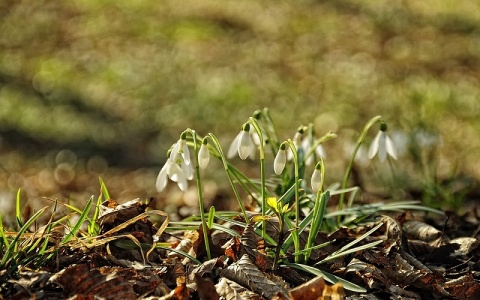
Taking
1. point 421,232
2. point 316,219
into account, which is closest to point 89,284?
point 316,219

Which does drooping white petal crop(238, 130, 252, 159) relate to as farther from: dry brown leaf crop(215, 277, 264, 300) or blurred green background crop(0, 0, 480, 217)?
blurred green background crop(0, 0, 480, 217)

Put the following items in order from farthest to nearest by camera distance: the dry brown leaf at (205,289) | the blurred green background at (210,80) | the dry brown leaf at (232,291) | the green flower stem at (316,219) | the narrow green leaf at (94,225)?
the blurred green background at (210,80) < the narrow green leaf at (94,225) < the green flower stem at (316,219) < the dry brown leaf at (232,291) < the dry brown leaf at (205,289)

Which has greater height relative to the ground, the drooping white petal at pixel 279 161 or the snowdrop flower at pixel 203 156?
the snowdrop flower at pixel 203 156

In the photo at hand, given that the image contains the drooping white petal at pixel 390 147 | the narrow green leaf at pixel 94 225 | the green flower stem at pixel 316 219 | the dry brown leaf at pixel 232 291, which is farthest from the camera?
the drooping white petal at pixel 390 147

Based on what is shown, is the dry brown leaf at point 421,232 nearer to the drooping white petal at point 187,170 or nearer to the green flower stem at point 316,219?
the green flower stem at point 316,219

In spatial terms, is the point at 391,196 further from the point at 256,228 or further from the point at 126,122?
the point at 126,122

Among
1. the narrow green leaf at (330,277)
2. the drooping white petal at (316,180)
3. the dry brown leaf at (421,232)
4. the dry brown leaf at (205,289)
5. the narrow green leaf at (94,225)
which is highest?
the drooping white petal at (316,180)

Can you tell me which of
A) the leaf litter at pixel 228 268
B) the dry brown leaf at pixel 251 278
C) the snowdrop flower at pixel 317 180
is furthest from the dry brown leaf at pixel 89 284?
the snowdrop flower at pixel 317 180
